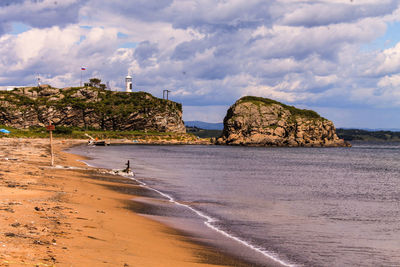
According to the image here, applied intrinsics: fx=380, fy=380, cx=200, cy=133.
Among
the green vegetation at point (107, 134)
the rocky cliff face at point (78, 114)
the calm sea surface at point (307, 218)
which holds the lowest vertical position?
the calm sea surface at point (307, 218)

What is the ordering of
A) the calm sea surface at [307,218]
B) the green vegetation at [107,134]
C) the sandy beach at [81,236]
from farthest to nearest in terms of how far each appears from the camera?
the green vegetation at [107,134], the calm sea surface at [307,218], the sandy beach at [81,236]

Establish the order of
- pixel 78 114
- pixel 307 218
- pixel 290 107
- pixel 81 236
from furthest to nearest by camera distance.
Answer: pixel 290 107, pixel 78 114, pixel 307 218, pixel 81 236

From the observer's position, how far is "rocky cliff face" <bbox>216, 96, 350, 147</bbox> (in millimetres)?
172250

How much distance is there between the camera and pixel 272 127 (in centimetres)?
17325

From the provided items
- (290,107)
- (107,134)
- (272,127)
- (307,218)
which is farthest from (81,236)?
(290,107)

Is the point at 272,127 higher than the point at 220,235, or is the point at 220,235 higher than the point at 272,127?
the point at 272,127

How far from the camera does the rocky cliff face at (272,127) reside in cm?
17225

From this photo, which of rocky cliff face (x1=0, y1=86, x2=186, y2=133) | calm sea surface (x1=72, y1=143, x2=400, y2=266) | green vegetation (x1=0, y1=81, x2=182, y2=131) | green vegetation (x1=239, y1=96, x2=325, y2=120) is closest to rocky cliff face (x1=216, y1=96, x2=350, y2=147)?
green vegetation (x1=239, y1=96, x2=325, y2=120)

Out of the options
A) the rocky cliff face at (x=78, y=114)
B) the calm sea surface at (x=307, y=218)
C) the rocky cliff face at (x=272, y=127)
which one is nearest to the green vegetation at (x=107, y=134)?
the rocky cliff face at (x=78, y=114)

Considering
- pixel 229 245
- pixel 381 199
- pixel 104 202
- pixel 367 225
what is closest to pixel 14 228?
pixel 229 245

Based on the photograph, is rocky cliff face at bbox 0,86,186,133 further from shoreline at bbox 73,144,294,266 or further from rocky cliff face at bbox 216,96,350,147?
shoreline at bbox 73,144,294,266

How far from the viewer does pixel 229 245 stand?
14.8m

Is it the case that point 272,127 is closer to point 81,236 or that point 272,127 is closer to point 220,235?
point 220,235

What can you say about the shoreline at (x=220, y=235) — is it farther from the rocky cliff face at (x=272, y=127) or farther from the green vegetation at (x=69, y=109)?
the green vegetation at (x=69, y=109)
